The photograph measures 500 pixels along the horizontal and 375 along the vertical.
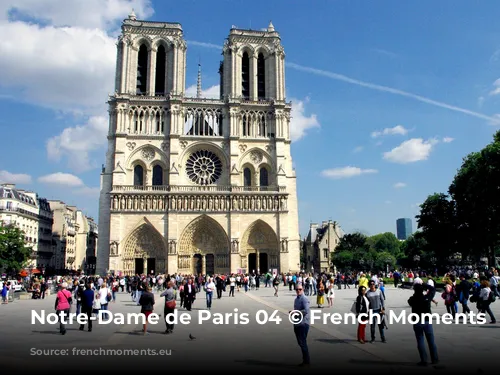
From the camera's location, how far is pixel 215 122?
4844 centimetres

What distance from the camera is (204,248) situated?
45906 millimetres

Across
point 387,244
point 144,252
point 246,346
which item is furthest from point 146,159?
point 387,244

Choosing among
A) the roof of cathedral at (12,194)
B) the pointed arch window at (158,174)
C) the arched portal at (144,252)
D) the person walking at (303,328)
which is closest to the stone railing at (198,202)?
the arched portal at (144,252)

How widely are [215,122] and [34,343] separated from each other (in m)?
39.1

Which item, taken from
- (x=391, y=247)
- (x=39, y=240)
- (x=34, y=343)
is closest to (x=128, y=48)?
(x=39, y=240)

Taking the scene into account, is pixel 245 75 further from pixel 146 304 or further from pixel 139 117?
pixel 146 304

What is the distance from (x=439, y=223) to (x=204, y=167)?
77.4 feet

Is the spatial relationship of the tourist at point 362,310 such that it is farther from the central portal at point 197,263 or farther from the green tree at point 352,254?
the green tree at point 352,254

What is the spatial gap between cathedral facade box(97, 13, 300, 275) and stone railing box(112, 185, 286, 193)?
0.10m

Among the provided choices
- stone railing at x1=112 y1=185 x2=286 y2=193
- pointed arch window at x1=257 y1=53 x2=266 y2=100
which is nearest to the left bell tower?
stone railing at x1=112 y1=185 x2=286 y2=193

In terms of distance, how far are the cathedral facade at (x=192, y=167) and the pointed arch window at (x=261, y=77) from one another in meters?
0.46

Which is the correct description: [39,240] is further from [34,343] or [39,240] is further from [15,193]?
[34,343]

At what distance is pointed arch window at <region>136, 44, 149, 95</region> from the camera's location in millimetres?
49219

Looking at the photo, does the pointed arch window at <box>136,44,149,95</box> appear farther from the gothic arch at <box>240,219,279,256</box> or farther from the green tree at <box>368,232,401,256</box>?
the green tree at <box>368,232,401,256</box>
